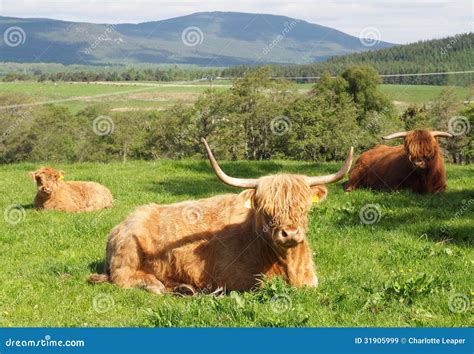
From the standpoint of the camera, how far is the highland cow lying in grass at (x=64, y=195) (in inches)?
561

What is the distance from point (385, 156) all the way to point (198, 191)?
496 cm

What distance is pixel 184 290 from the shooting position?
7566mm

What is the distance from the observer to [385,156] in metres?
15.1

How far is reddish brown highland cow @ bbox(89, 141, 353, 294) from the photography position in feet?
21.8

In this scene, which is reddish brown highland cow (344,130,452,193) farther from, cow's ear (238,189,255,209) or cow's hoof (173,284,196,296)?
cow's hoof (173,284,196,296)

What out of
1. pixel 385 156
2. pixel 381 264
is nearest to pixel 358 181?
pixel 385 156

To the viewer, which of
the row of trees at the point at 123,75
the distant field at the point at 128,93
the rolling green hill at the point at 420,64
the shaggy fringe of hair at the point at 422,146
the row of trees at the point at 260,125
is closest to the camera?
the shaggy fringe of hair at the point at 422,146

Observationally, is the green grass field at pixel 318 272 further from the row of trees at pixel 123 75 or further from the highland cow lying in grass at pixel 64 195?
the row of trees at pixel 123 75

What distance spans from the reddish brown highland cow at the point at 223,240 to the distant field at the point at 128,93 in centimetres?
8145

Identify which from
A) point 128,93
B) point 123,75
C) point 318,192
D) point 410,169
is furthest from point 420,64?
point 318,192

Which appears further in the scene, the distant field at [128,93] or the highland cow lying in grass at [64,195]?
the distant field at [128,93]

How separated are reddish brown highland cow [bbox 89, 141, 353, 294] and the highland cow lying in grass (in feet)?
20.3

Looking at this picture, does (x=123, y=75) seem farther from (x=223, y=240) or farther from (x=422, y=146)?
(x=223, y=240)

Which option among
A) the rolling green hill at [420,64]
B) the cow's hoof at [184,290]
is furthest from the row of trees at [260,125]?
the cow's hoof at [184,290]
